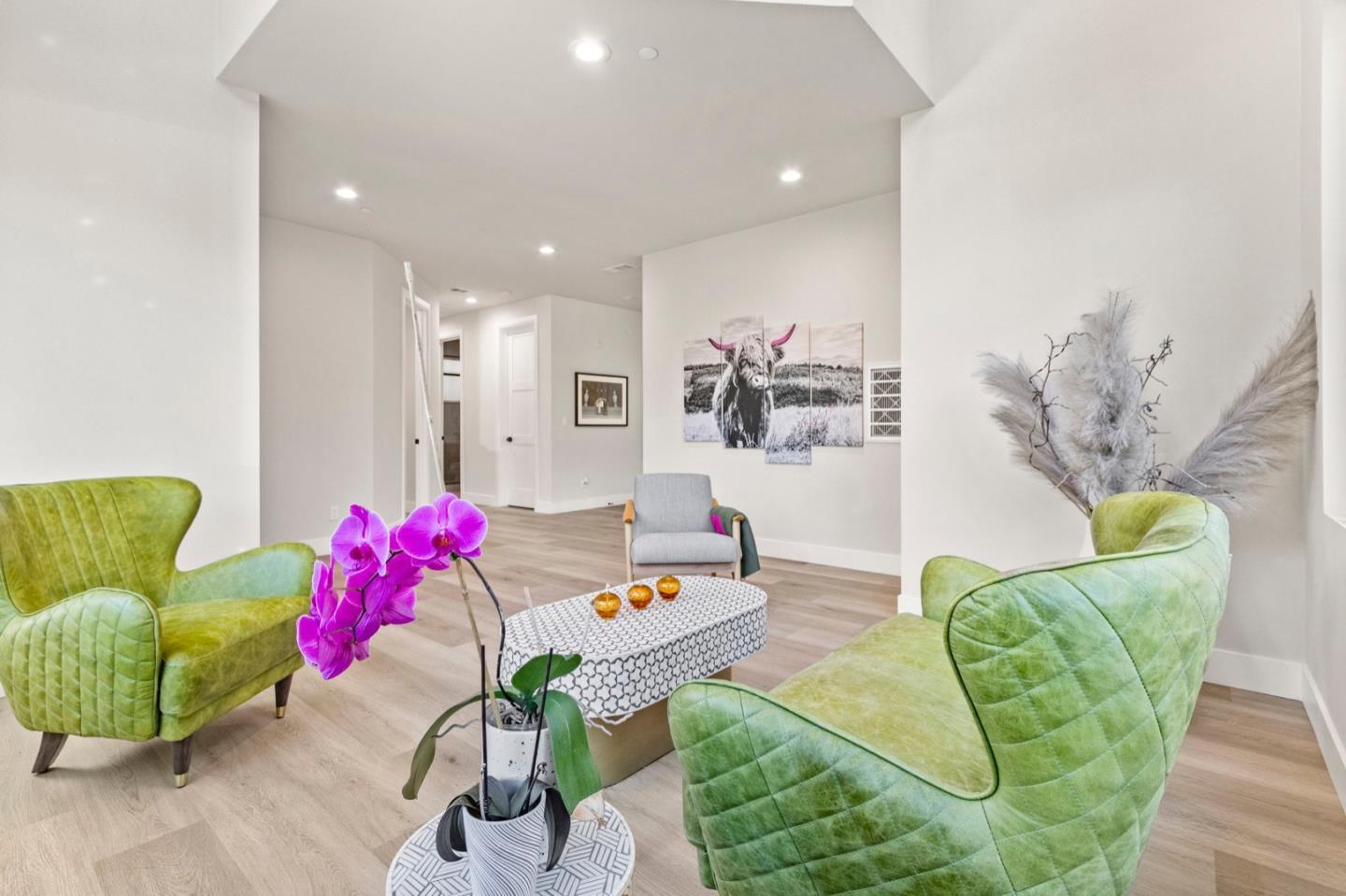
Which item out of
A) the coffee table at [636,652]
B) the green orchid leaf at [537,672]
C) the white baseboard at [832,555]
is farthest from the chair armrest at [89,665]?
the white baseboard at [832,555]

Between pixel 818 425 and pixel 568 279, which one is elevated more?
pixel 568 279

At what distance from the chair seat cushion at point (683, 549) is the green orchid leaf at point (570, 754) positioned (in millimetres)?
2627

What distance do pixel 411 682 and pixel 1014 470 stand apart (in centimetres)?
292

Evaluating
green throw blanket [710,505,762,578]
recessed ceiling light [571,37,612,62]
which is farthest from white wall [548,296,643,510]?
recessed ceiling light [571,37,612,62]

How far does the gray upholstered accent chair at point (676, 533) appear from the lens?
11.4 ft

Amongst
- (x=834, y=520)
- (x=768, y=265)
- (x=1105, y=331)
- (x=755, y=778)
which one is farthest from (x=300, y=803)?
(x=768, y=265)

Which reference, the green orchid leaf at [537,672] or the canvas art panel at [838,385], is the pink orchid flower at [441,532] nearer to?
the green orchid leaf at [537,672]

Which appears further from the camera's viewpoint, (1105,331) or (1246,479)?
(1105,331)

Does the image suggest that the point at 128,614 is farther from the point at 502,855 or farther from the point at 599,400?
the point at 599,400

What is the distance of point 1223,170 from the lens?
8.30 ft

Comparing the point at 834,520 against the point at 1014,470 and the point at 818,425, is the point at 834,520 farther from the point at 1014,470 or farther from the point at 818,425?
the point at 1014,470

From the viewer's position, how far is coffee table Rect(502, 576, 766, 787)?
5.61 ft

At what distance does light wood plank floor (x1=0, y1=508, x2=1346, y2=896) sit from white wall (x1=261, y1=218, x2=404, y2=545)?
2823 millimetres

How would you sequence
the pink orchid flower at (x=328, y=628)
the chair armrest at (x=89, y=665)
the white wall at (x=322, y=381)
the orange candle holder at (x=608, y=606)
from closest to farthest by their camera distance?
the pink orchid flower at (x=328, y=628), the chair armrest at (x=89, y=665), the orange candle holder at (x=608, y=606), the white wall at (x=322, y=381)
